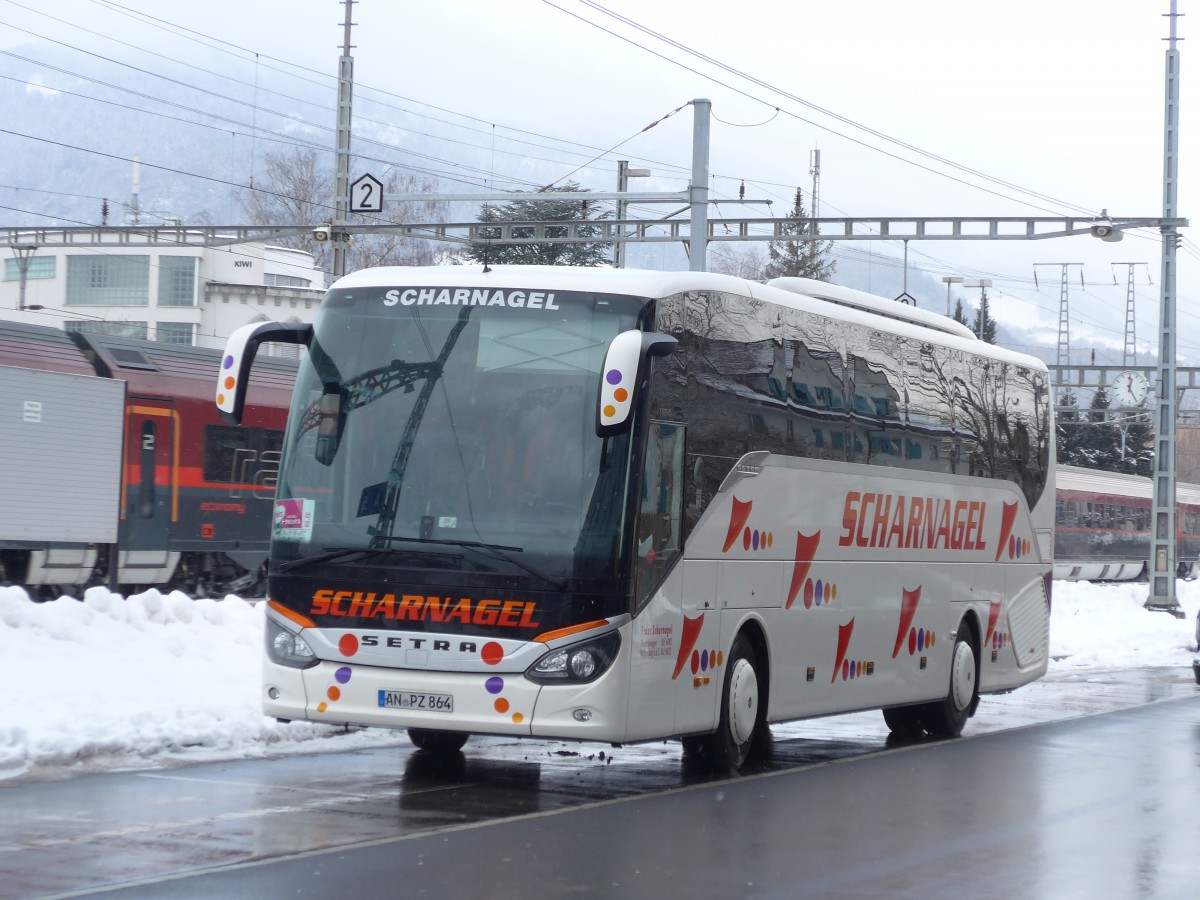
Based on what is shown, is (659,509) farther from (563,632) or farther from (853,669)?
(853,669)

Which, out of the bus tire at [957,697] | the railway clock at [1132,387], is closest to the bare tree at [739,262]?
the railway clock at [1132,387]

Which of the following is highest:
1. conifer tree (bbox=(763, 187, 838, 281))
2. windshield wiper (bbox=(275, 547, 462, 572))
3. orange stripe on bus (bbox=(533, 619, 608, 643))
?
conifer tree (bbox=(763, 187, 838, 281))

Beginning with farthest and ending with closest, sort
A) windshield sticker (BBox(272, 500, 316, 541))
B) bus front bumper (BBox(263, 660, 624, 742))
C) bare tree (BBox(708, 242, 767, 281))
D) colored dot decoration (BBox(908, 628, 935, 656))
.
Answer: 1. bare tree (BBox(708, 242, 767, 281))
2. colored dot decoration (BBox(908, 628, 935, 656))
3. windshield sticker (BBox(272, 500, 316, 541))
4. bus front bumper (BBox(263, 660, 624, 742))

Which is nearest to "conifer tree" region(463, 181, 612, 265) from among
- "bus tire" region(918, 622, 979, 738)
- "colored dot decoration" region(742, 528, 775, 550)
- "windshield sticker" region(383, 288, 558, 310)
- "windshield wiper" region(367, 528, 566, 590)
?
"bus tire" region(918, 622, 979, 738)

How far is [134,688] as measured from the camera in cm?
1356

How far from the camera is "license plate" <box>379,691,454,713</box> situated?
10812 millimetres

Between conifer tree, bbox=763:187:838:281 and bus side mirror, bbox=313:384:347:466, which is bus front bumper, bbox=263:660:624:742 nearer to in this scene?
bus side mirror, bbox=313:384:347:466

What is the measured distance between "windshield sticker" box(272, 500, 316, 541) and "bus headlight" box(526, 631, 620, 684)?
1.72 m

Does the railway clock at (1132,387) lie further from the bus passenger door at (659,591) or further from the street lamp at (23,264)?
the bus passenger door at (659,591)

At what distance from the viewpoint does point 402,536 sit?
36.2 feet

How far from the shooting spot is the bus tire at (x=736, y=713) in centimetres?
1245

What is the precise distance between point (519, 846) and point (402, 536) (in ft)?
8.49

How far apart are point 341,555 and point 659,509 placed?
2.01 m

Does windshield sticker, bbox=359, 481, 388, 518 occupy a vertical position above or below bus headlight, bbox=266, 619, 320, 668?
above
